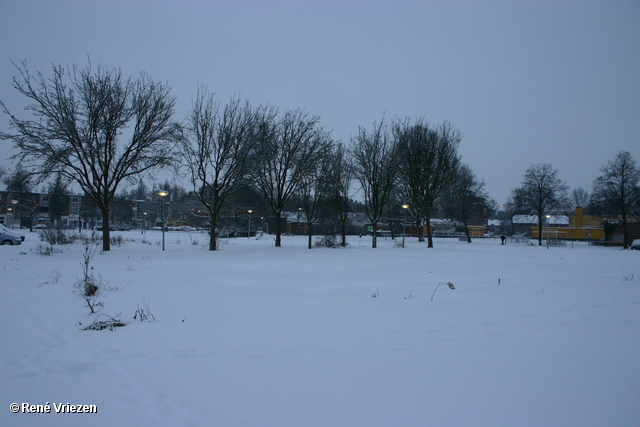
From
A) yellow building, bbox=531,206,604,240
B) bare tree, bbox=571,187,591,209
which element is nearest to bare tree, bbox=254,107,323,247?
yellow building, bbox=531,206,604,240

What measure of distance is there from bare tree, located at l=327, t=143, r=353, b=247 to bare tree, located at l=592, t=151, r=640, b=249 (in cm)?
3038

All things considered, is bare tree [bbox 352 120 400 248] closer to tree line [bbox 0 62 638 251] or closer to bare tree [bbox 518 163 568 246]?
tree line [bbox 0 62 638 251]

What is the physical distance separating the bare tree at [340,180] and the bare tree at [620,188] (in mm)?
30375

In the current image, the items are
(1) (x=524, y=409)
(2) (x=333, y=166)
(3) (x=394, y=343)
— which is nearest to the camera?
(1) (x=524, y=409)

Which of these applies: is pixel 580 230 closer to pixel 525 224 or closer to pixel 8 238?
pixel 525 224

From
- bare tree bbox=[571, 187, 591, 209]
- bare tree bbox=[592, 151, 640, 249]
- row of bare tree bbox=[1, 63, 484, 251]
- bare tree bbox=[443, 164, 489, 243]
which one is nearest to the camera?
row of bare tree bbox=[1, 63, 484, 251]

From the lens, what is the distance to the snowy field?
2904mm

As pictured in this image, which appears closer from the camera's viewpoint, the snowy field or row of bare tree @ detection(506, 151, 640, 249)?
the snowy field

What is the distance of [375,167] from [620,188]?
30.0m

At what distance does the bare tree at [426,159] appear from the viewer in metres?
30.1

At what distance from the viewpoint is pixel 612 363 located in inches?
155

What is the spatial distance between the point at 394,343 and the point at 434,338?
665mm

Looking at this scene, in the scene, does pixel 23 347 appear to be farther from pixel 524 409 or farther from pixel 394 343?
pixel 524 409

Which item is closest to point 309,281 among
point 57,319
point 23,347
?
point 57,319
